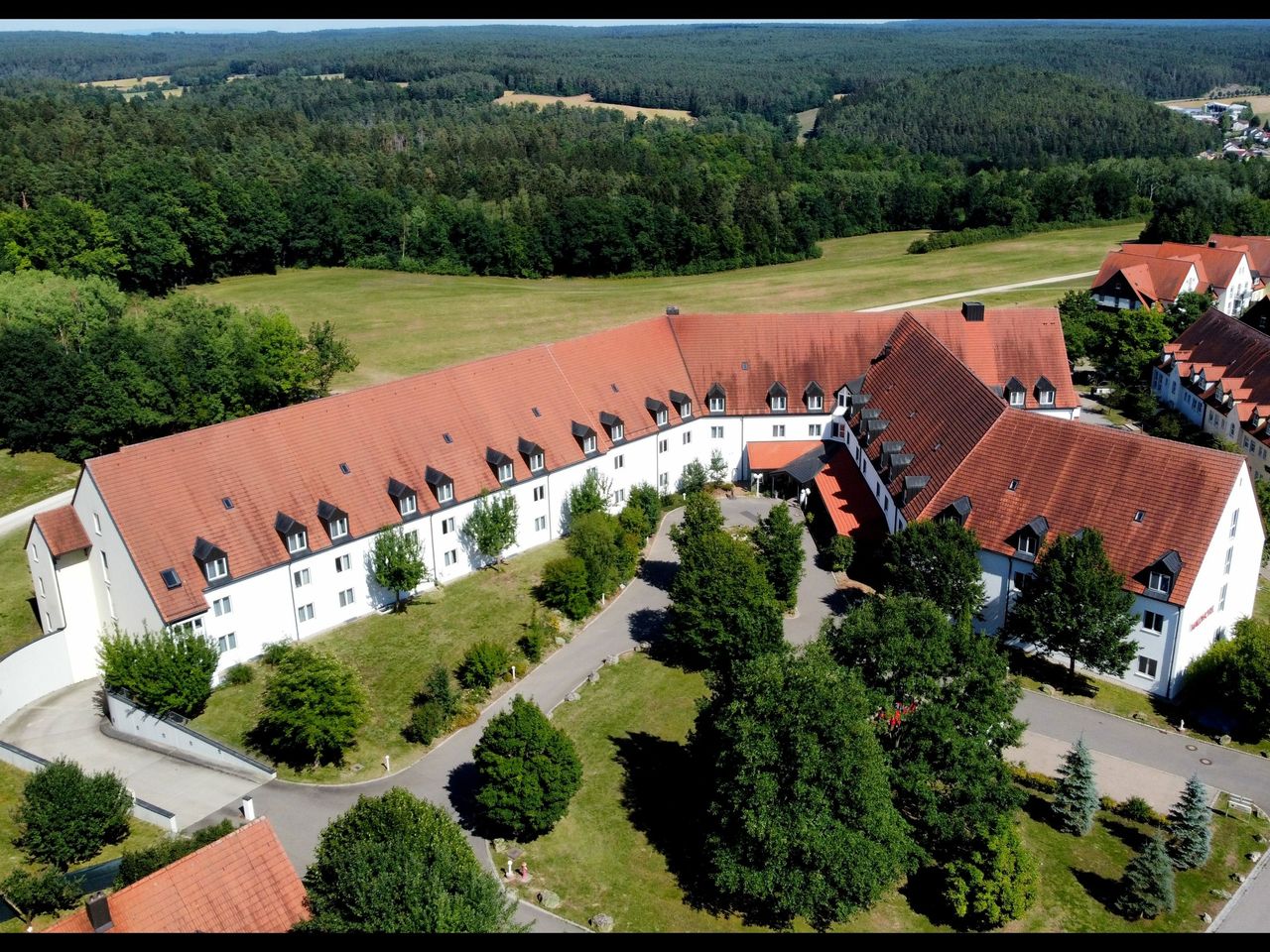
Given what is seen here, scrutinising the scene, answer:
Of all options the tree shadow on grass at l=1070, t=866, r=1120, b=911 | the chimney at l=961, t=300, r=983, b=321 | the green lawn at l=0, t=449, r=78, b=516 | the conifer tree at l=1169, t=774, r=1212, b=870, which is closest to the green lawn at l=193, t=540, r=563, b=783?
the tree shadow on grass at l=1070, t=866, r=1120, b=911

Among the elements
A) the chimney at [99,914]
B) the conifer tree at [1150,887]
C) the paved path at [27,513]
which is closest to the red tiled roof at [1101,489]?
the conifer tree at [1150,887]

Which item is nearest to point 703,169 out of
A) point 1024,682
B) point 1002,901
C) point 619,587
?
point 619,587

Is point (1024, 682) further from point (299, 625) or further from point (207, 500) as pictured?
point (207, 500)

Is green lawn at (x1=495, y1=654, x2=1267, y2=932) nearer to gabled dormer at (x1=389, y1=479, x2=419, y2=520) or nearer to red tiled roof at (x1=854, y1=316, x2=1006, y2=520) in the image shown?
gabled dormer at (x1=389, y1=479, x2=419, y2=520)

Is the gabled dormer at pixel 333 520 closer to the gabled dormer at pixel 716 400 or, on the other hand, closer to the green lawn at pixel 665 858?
the green lawn at pixel 665 858

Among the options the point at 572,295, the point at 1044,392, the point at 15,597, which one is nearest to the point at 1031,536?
the point at 1044,392
